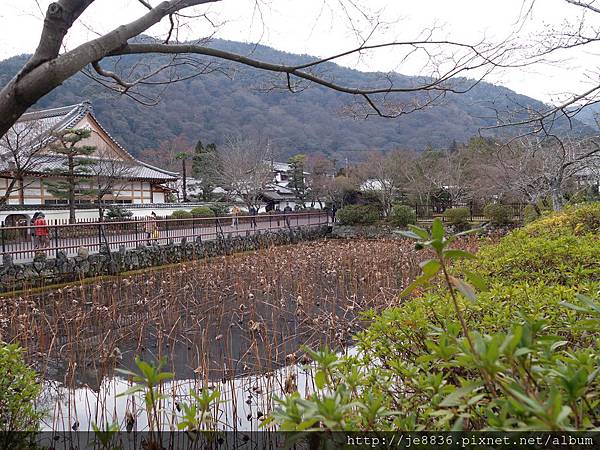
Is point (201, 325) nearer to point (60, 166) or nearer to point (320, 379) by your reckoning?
point (320, 379)

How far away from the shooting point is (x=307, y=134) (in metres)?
53.0

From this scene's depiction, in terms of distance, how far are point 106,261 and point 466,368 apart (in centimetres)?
1105

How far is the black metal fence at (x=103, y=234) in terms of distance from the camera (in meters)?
10.0

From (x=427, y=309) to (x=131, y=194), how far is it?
23567 millimetres

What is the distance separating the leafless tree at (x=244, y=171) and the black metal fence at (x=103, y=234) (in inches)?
473

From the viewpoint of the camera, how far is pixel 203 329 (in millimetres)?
6008

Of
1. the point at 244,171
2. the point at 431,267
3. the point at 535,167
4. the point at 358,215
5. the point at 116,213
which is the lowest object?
the point at 431,267

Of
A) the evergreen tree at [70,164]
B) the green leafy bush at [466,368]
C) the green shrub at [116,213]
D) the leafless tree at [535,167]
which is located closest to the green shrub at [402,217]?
the leafless tree at [535,167]

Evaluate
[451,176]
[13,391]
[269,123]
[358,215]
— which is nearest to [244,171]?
[358,215]

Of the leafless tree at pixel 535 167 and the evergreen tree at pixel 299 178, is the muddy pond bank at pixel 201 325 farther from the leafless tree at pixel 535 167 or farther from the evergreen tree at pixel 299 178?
the evergreen tree at pixel 299 178

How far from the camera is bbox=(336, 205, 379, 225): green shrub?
22484 mm

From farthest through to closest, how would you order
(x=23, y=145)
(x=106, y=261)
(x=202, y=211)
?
(x=202, y=211) → (x=23, y=145) → (x=106, y=261)

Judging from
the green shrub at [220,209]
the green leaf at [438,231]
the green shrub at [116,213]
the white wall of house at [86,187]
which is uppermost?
the white wall of house at [86,187]

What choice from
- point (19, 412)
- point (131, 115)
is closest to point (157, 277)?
point (19, 412)
